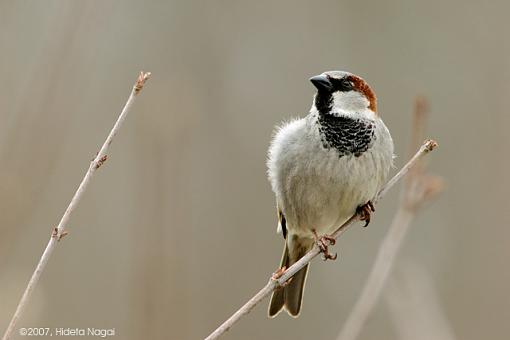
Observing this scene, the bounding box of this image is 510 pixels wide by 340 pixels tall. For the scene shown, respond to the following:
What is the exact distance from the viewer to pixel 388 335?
510cm

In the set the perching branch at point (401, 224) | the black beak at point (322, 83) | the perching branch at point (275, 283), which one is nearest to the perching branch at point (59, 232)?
the perching branch at point (275, 283)

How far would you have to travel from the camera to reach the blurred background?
5.08 meters

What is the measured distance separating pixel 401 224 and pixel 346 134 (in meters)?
0.87

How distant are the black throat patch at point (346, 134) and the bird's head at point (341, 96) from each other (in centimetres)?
6

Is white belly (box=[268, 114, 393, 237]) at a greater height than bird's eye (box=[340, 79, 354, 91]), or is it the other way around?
bird's eye (box=[340, 79, 354, 91])

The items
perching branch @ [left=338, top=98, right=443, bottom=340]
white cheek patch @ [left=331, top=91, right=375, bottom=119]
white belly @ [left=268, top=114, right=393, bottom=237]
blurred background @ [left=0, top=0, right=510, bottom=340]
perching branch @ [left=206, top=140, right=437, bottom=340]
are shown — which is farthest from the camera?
blurred background @ [left=0, top=0, right=510, bottom=340]

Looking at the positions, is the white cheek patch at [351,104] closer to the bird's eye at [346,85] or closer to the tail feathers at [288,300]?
the bird's eye at [346,85]

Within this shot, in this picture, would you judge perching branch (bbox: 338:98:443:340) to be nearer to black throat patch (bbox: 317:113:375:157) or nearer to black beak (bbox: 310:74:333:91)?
black throat patch (bbox: 317:113:375:157)

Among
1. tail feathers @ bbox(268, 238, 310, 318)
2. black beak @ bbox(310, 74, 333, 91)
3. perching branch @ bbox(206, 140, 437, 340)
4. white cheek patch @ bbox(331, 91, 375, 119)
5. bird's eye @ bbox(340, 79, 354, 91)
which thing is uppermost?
black beak @ bbox(310, 74, 333, 91)

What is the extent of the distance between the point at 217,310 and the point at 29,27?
2.23 metres

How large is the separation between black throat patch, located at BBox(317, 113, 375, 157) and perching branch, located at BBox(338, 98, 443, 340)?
63 cm

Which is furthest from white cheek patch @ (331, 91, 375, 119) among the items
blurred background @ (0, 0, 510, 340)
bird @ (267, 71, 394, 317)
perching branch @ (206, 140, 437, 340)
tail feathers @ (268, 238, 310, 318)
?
tail feathers @ (268, 238, 310, 318)

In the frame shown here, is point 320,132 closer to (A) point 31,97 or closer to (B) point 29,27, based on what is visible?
(A) point 31,97

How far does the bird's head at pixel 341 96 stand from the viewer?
3531 millimetres
